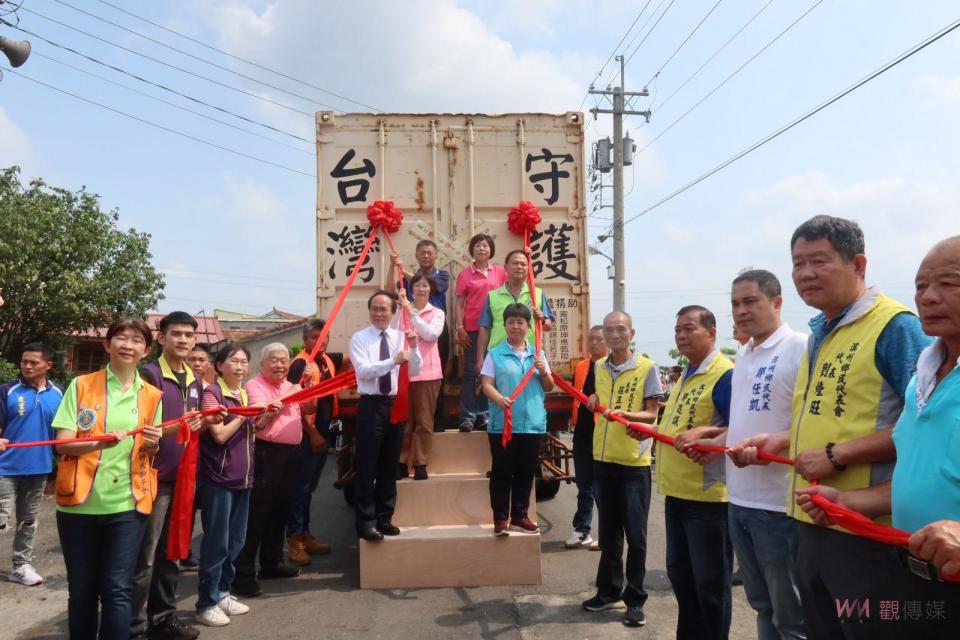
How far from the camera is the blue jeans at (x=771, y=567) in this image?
2.58 m

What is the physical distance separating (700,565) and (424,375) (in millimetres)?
2568

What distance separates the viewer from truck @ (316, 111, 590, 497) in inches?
237

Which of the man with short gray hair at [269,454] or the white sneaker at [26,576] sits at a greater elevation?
the man with short gray hair at [269,454]

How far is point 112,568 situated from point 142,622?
30.2 inches

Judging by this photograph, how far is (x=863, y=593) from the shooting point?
76.3 inches

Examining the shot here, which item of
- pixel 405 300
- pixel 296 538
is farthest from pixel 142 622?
pixel 405 300

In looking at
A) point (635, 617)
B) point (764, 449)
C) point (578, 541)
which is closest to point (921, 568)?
point (764, 449)

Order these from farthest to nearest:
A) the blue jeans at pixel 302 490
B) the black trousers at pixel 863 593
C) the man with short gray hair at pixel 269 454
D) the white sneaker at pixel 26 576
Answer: the blue jeans at pixel 302 490 < the white sneaker at pixel 26 576 < the man with short gray hair at pixel 269 454 < the black trousers at pixel 863 593

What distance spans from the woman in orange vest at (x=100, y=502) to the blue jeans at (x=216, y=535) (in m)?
0.79

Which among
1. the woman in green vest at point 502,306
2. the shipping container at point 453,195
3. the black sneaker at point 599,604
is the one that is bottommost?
the black sneaker at point 599,604

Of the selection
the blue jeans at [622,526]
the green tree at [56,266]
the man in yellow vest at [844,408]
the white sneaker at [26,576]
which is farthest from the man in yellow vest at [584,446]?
the green tree at [56,266]

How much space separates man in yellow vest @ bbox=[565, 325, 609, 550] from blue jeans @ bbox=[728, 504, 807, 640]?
2963 mm

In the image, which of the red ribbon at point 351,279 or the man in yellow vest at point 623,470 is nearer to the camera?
the man in yellow vest at point 623,470

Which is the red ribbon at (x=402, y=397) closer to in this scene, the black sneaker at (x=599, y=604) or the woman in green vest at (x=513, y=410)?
the woman in green vest at (x=513, y=410)
